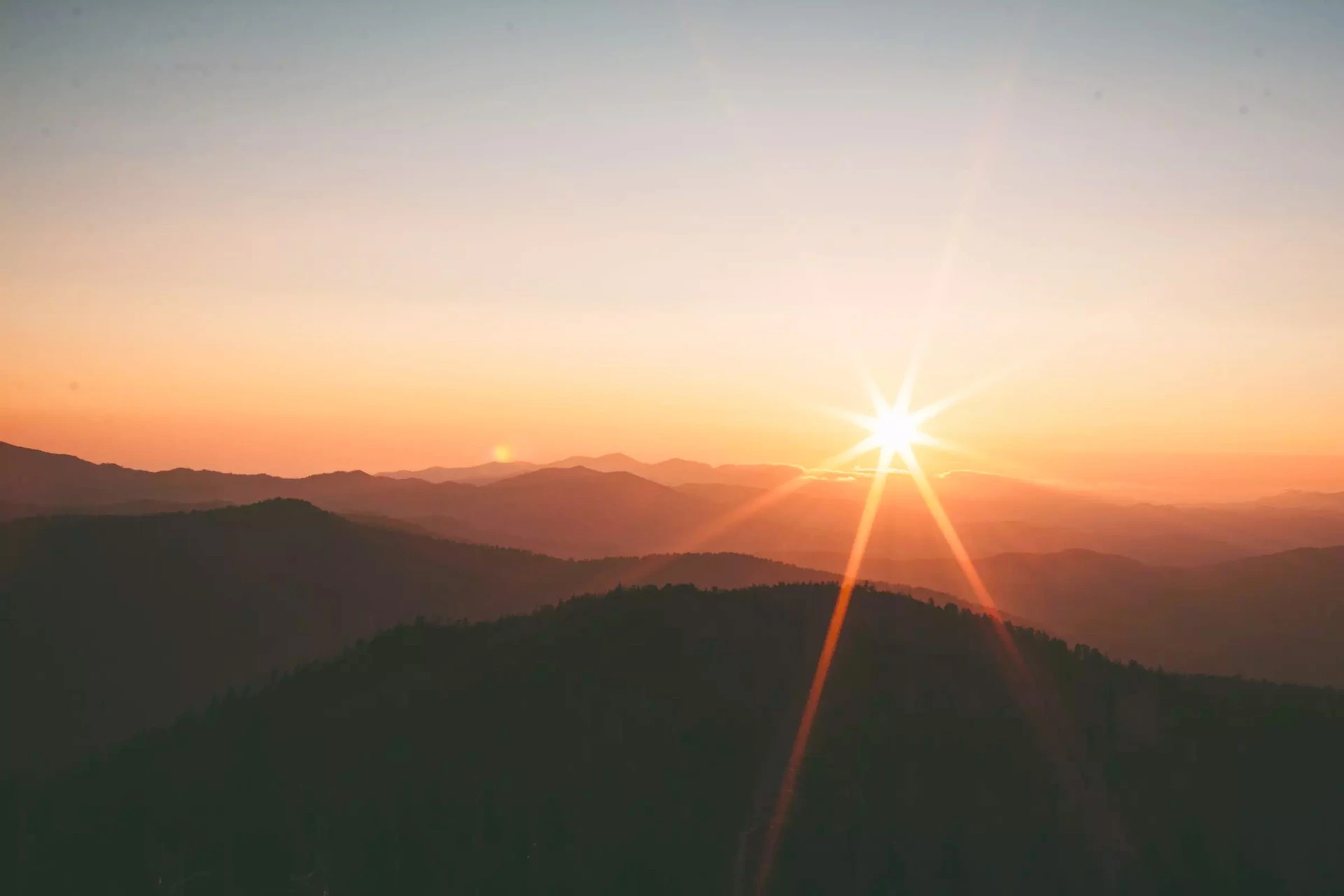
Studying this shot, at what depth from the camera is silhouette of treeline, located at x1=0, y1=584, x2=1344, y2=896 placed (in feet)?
40.8

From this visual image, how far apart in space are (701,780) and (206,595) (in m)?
34.3

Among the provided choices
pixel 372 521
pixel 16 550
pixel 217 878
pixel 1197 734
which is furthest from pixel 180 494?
pixel 1197 734

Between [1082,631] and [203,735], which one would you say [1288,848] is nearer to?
[203,735]

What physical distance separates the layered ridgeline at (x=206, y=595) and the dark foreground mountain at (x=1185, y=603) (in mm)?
22174

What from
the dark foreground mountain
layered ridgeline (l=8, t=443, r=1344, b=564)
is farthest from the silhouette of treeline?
layered ridgeline (l=8, t=443, r=1344, b=564)

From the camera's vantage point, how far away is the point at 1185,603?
2484 inches

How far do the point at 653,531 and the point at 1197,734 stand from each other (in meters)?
103

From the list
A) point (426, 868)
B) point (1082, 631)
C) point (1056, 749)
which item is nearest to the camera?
point (426, 868)

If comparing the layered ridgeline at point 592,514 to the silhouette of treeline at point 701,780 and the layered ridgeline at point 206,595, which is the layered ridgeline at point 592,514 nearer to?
the layered ridgeline at point 206,595

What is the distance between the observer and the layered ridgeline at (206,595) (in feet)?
101

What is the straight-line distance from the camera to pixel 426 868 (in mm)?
12195

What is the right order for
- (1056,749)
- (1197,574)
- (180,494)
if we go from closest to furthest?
1. (1056,749)
2. (1197,574)
3. (180,494)

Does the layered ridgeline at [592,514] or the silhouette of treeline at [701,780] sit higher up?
the layered ridgeline at [592,514]

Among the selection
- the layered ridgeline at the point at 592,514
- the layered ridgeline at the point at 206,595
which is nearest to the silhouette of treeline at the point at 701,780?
the layered ridgeline at the point at 206,595
